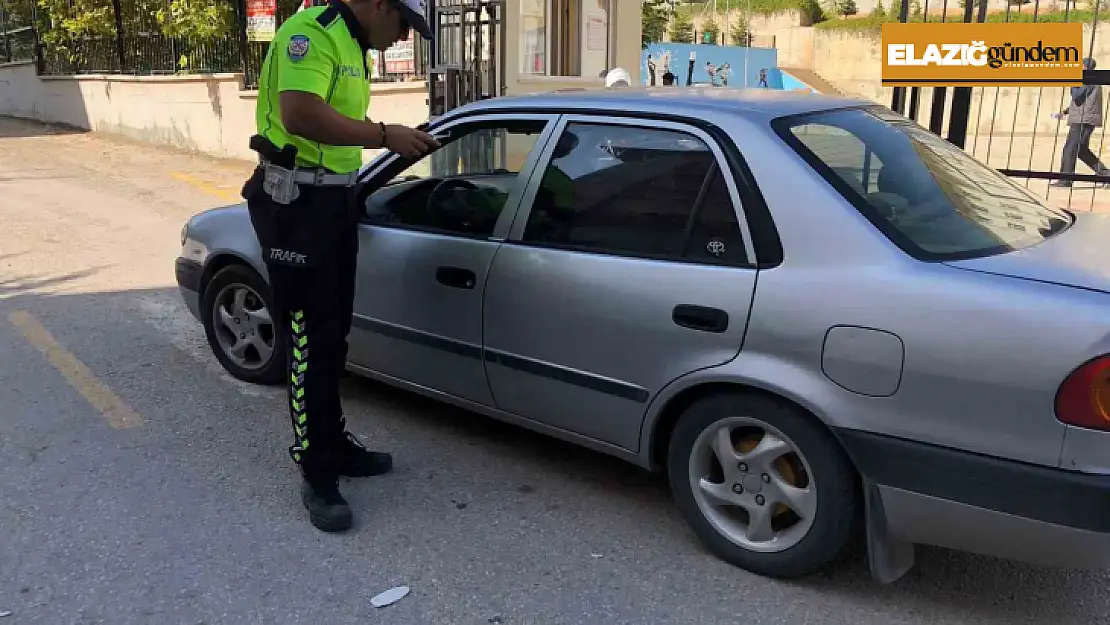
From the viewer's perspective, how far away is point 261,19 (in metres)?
14.6

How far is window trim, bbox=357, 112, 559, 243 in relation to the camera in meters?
3.51

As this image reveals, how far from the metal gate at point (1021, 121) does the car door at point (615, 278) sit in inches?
61.0

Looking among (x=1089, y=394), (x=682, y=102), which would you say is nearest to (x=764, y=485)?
(x=1089, y=394)

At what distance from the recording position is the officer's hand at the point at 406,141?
3197 mm

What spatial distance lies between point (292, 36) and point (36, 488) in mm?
2061

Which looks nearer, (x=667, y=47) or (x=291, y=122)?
(x=291, y=122)

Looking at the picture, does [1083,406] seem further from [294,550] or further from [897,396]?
[294,550]

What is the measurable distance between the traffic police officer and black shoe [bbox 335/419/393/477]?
281mm

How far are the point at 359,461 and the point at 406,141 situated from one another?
1.34 metres

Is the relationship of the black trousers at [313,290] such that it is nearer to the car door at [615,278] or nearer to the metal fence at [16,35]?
the car door at [615,278]

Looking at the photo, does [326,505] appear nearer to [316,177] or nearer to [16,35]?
[316,177]

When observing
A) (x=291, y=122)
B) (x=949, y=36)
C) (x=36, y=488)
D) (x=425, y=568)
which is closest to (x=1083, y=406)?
(x=425, y=568)

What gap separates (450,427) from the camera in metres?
4.29

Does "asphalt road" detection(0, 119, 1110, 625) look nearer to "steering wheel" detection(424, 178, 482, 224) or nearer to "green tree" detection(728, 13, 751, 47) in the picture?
"steering wheel" detection(424, 178, 482, 224)
